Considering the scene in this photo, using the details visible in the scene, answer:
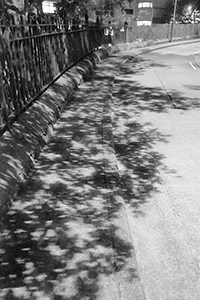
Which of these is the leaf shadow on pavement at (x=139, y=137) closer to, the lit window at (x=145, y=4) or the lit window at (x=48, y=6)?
the lit window at (x=48, y=6)

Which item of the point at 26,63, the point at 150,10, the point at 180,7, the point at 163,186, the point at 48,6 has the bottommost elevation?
the point at 163,186

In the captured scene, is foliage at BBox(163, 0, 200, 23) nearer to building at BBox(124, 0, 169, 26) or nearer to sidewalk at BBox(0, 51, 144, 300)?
building at BBox(124, 0, 169, 26)

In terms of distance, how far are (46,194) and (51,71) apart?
5011mm

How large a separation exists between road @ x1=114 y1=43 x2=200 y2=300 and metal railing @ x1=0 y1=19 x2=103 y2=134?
218 centimetres

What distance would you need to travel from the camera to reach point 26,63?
19.5 ft

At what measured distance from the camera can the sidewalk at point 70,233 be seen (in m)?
2.65

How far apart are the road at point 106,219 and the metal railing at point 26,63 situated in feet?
3.29

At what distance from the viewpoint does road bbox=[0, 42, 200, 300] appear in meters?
2.71

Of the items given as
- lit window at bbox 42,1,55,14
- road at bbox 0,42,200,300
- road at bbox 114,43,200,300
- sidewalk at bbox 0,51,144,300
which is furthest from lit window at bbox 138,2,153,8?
sidewalk at bbox 0,51,144,300

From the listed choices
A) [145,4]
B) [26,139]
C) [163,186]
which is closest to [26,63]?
[26,139]

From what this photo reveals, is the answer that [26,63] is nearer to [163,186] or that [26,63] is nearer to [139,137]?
[139,137]

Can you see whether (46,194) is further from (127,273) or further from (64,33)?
(64,33)

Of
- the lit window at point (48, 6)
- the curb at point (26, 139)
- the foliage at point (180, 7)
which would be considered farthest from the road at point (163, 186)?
the foliage at point (180, 7)

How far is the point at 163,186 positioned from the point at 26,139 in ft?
8.02
